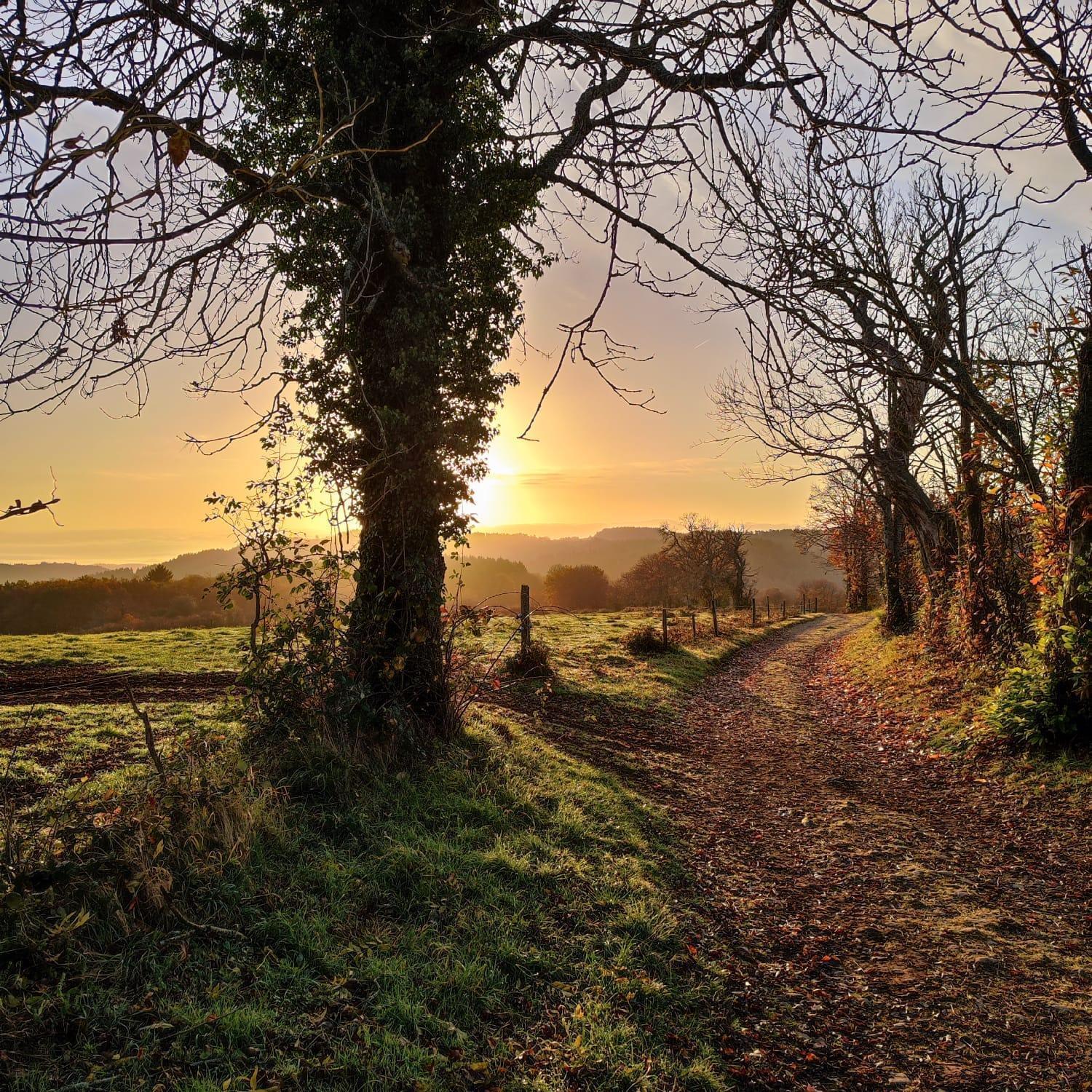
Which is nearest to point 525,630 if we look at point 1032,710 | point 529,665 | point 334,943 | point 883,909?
point 529,665

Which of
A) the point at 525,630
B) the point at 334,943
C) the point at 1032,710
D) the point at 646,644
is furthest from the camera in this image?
the point at 646,644

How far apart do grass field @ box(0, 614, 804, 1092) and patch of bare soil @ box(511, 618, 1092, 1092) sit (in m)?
0.50

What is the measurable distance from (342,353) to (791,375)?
4588mm

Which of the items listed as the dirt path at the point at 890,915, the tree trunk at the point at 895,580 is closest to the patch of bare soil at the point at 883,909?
the dirt path at the point at 890,915

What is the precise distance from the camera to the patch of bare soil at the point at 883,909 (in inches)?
131

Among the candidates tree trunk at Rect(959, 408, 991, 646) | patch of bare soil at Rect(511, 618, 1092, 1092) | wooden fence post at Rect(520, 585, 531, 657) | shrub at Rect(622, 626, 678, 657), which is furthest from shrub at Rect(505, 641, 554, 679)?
tree trunk at Rect(959, 408, 991, 646)

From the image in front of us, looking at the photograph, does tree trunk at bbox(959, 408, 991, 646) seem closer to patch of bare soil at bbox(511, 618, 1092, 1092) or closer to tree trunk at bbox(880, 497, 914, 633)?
patch of bare soil at bbox(511, 618, 1092, 1092)

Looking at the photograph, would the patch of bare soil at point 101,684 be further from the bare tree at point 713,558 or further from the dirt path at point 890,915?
the bare tree at point 713,558

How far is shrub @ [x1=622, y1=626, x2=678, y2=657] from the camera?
691 inches

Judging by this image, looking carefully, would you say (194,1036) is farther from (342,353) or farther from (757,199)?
(342,353)

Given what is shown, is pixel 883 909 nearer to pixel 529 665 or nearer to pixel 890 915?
pixel 890 915

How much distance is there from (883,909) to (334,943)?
3972mm

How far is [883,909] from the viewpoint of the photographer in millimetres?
4797

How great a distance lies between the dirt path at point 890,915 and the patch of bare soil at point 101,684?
600 centimetres
